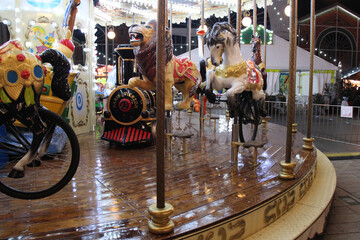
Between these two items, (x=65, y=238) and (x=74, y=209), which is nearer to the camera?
(x=65, y=238)

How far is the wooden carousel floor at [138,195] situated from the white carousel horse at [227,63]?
2.92 ft

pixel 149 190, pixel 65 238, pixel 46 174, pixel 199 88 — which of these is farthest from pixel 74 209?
pixel 199 88

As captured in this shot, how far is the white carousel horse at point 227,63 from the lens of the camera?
3357 millimetres

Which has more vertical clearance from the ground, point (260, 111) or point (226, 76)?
point (226, 76)

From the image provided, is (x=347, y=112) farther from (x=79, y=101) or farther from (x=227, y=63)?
(x=79, y=101)

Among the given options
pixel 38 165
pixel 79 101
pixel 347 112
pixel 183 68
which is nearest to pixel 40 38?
pixel 79 101

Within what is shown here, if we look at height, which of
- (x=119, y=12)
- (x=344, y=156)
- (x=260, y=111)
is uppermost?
(x=119, y=12)

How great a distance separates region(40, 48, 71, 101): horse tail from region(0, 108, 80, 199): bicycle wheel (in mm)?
207

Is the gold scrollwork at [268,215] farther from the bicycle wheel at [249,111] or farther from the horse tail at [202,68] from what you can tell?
the horse tail at [202,68]

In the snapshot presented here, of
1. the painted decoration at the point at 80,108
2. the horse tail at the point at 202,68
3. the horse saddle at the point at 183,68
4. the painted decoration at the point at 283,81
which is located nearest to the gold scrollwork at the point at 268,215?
the horse saddle at the point at 183,68

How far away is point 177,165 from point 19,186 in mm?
1616

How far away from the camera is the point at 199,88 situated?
479 centimetres

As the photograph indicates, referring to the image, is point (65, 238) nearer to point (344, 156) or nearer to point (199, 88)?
point (199, 88)

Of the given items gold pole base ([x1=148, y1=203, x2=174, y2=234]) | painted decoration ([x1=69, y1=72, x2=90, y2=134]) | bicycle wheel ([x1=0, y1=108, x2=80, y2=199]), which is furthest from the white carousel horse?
painted decoration ([x1=69, y1=72, x2=90, y2=134])
